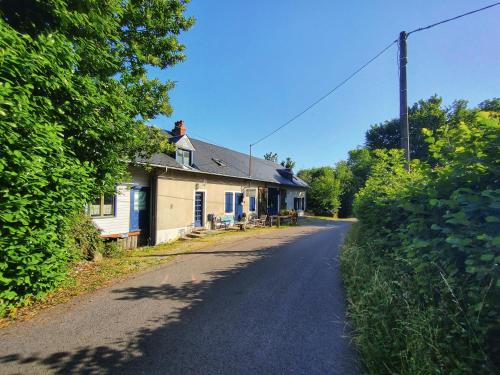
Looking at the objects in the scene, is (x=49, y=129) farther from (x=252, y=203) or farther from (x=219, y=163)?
(x=252, y=203)

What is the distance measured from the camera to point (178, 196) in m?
14.0

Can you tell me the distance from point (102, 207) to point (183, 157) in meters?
5.69

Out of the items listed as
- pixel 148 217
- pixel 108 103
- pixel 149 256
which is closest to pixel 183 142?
pixel 148 217

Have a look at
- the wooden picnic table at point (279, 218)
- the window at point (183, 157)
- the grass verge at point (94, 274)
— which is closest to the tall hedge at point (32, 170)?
the grass verge at point (94, 274)

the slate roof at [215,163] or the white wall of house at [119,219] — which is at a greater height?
the slate roof at [215,163]

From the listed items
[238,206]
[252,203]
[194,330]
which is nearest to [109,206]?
[194,330]

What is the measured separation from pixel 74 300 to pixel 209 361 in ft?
11.6

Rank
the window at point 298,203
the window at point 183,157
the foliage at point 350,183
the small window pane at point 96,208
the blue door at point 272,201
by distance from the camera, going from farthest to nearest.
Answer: the foliage at point 350,183, the window at point 298,203, the blue door at point 272,201, the window at point 183,157, the small window pane at point 96,208

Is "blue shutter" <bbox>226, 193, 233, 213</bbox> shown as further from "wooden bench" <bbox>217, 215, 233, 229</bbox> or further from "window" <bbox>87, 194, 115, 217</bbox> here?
"window" <bbox>87, 194, 115, 217</bbox>

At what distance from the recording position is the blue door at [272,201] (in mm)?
24228

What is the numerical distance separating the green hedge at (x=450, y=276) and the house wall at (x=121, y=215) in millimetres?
10404

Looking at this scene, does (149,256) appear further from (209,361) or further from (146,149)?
(209,361)

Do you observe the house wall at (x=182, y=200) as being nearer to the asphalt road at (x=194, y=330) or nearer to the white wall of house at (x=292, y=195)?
the asphalt road at (x=194, y=330)

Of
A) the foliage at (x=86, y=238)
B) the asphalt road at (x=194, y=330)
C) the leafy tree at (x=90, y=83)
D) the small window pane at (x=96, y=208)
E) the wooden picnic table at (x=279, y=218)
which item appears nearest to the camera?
the asphalt road at (x=194, y=330)
